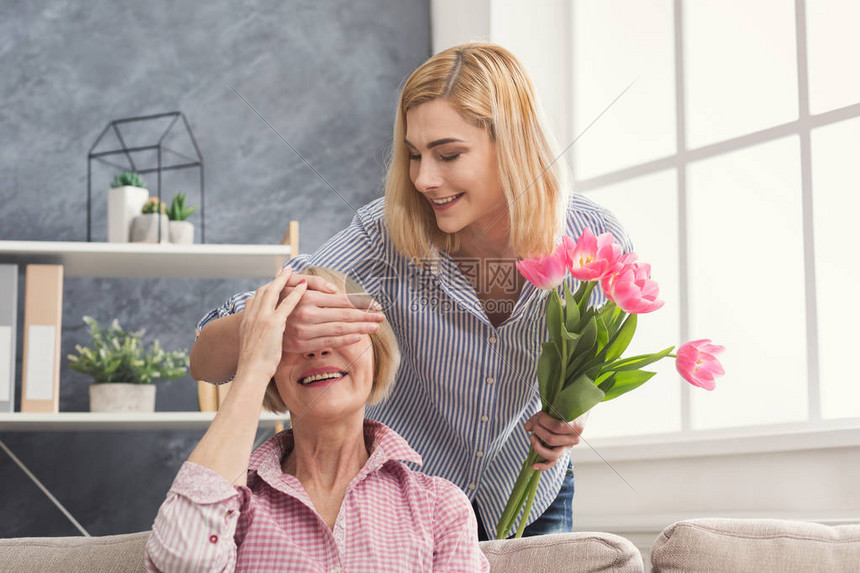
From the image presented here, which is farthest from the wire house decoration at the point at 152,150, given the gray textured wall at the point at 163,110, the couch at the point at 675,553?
the couch at the point at 675,553

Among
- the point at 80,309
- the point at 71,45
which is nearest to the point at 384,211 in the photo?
the point at 80,309

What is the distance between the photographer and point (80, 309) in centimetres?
267

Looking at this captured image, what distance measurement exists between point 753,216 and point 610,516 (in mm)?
845

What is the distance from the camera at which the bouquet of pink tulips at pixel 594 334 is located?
1.18 meters

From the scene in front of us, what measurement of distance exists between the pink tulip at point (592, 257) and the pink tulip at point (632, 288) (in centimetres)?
1

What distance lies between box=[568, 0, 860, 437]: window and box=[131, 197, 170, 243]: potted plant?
1191 millimetres

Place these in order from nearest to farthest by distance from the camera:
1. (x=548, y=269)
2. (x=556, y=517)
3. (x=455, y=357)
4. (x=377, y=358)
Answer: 1. (x=548, y=269)
2. (x=377, y=358)
3. (x=455, y=357)
4. (x=556, y=517)

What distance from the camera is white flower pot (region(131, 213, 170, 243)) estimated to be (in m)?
2.43

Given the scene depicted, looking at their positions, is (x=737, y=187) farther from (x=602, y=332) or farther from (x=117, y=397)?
(x=117, y=397)

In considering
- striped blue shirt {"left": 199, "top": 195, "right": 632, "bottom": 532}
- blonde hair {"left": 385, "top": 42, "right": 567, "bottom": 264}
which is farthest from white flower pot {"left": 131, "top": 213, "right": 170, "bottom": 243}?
blonde hair {"left": 385, "top": 42, "right": 567, "bottom": 264}

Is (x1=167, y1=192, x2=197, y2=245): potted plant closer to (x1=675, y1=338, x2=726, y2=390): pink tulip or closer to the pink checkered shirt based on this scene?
the pink checkered shirt

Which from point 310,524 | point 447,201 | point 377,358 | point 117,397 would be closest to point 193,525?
point 310,524

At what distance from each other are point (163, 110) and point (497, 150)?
166 cm

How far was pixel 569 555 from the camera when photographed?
125 centimetres
